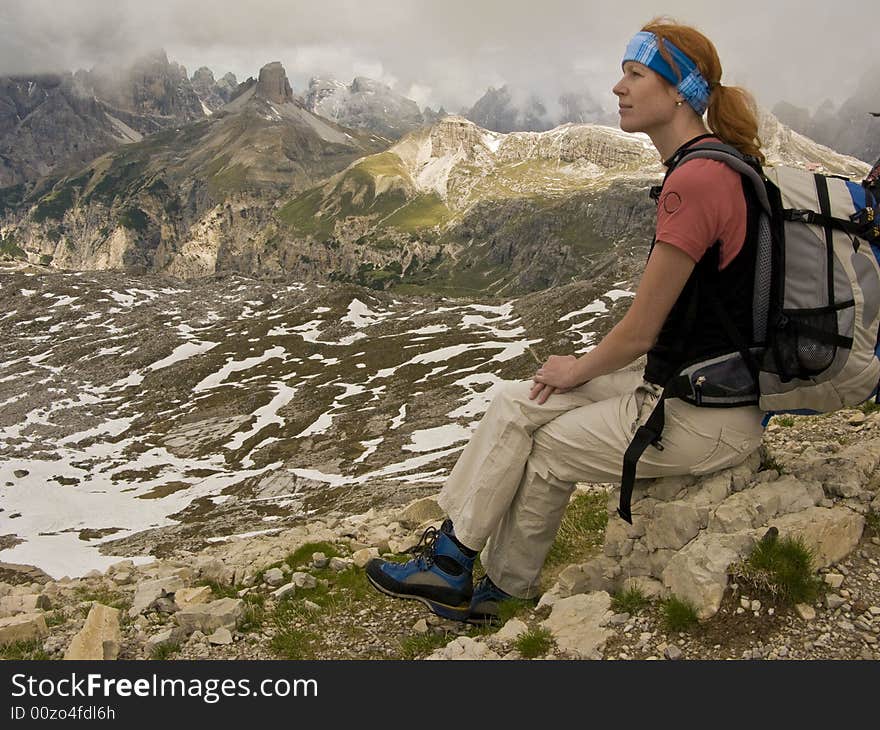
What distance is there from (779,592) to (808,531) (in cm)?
84

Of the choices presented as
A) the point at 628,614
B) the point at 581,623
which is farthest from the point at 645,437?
the point at 581,623

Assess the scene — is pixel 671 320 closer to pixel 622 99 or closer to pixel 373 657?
pixel 622 99

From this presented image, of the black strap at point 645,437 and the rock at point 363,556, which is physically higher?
the black strap at point 645,437

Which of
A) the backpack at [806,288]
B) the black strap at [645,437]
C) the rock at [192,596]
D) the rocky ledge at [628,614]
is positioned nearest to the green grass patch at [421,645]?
the rocky ledge at [628,614]

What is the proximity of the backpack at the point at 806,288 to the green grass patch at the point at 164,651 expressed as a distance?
743 centimetres

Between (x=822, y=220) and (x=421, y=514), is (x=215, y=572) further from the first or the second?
(x=822, y=220)

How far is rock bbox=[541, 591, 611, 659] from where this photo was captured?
19.5ft

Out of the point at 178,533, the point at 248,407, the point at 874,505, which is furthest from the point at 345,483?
the point at 874,505

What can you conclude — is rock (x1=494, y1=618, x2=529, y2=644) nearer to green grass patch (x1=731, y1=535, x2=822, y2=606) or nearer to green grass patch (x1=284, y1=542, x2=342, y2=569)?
green grass patch (x1=731, y1=535, x2=822, y2=606)

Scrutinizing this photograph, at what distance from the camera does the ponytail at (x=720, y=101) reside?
20.0 ft

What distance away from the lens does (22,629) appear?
9570 mm

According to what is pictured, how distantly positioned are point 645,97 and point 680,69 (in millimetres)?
394

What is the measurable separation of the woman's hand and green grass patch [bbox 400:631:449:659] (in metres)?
3.17

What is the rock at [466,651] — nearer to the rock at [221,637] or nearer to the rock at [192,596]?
the rock at [221,637]
